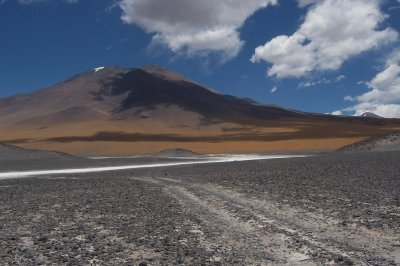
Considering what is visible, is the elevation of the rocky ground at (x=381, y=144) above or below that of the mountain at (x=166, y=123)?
below

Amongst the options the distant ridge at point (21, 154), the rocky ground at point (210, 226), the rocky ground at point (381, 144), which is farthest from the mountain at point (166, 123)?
the rocky ground at point (210, 226)

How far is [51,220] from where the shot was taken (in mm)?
12898

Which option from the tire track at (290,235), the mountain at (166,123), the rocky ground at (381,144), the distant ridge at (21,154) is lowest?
the tire track at (290,235)

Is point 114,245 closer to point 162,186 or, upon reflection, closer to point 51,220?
point 51,220

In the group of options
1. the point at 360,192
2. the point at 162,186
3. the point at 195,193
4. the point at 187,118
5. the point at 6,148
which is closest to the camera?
the point at 360,192

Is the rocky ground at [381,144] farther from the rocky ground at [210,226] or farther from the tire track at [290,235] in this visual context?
the tire track at [290,235]

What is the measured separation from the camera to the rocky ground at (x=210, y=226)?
27.6 feet

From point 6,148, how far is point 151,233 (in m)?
49.6

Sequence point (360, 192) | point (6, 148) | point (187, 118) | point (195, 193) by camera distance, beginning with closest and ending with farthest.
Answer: point (360, 192) → point (195, 193) → point (6, 148) → point (187, 118)

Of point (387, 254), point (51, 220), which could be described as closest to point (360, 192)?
point (387, 254)

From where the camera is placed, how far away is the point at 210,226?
11203mm

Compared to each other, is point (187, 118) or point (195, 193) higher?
point (187, 118)

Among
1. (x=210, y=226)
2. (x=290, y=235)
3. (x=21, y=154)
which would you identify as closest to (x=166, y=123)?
(x=21, y=154)

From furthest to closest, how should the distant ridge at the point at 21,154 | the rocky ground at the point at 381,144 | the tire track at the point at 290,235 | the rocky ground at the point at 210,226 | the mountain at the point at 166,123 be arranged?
the mountain at the point at 166,123, the distant ridge at the point at 21,154, the rocky ground at the point at 381,144, the rocky ground at the point at 210,226, the tire track at the point at 290,235
